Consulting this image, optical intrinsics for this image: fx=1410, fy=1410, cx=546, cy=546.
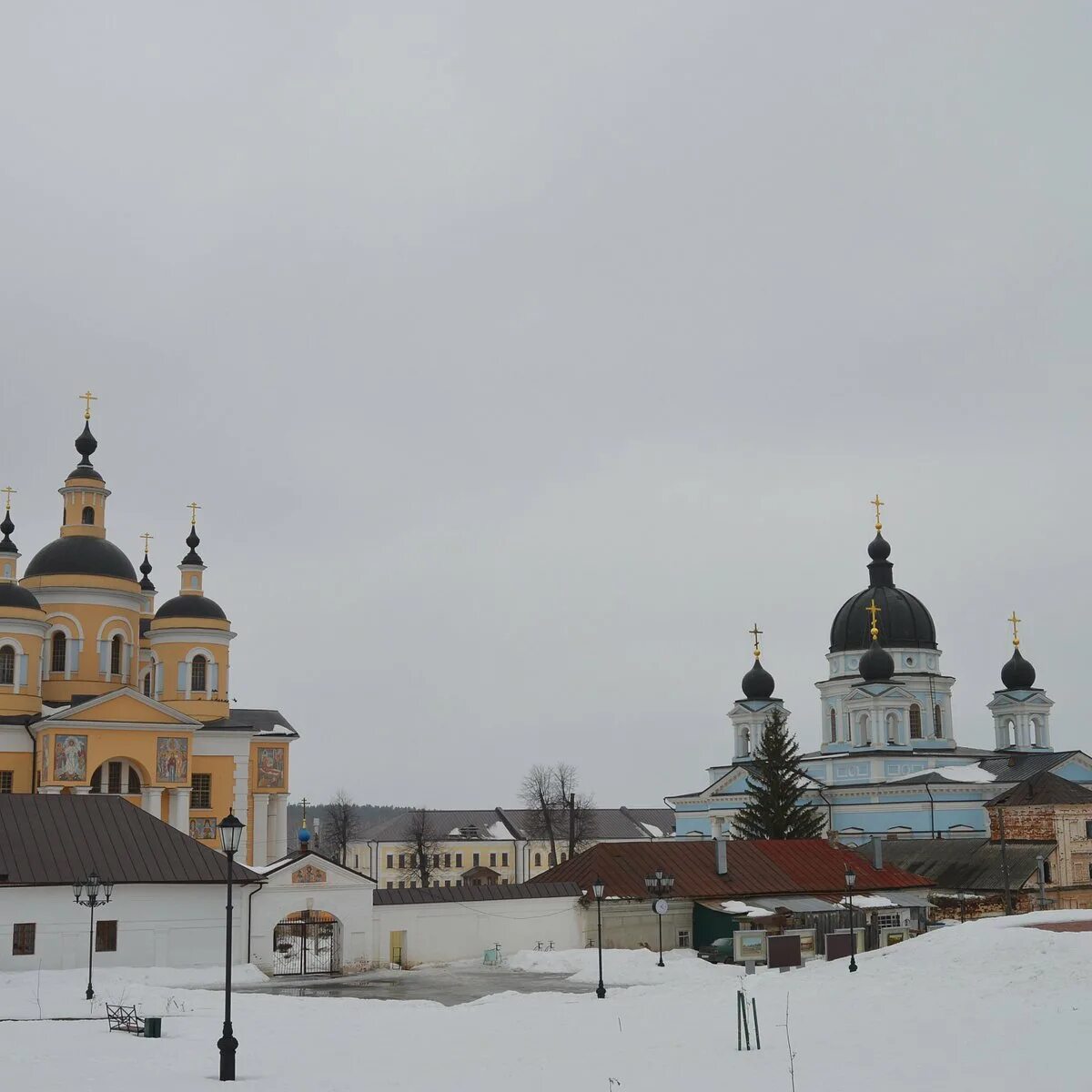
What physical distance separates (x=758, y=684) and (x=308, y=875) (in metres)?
50.5

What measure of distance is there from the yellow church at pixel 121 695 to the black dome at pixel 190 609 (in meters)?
0.05

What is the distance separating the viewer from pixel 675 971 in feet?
104

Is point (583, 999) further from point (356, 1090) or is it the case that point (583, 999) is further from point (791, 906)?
point (791, 906)

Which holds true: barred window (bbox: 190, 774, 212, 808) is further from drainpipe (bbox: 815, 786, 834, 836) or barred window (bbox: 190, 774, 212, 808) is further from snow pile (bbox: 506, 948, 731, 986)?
drainpipe (bbox: 815, 786, 834, 836)

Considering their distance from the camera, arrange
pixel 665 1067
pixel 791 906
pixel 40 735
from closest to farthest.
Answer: pixel 665 1067
pixel 791 906
pixel 40 735

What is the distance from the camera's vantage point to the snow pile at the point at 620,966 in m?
31.2

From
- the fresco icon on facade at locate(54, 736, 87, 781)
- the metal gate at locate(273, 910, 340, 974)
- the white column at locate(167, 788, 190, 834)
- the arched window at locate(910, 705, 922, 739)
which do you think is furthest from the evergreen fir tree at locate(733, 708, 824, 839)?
the fresco icon on facade at locate(54, 736, 87, 781)

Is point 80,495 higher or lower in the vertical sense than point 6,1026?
higher

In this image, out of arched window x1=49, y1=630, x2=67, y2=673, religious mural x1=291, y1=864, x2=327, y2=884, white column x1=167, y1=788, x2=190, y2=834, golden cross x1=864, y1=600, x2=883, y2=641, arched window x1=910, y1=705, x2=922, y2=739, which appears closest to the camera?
religious mural x1=291, y1=864, x2=327, y2=884

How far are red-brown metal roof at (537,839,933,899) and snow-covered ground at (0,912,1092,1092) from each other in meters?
13.1

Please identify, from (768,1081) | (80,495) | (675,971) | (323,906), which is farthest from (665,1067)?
(80,495)

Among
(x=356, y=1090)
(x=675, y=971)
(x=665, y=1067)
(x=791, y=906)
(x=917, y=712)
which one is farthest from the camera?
(x=917, y=712)

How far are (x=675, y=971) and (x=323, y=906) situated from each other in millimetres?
8932

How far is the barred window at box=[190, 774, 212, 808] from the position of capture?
5175cm
